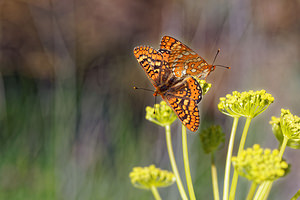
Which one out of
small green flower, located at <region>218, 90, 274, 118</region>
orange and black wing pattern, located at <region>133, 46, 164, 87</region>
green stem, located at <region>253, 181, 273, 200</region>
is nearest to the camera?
green stem, located at <region>253, 181, 273, 200</region>

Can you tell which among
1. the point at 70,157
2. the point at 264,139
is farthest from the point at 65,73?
the point at 264,139

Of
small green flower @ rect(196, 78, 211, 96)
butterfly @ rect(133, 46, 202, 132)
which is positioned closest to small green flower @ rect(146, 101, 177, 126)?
butterfly @ rect(133, 46, 202, 132)

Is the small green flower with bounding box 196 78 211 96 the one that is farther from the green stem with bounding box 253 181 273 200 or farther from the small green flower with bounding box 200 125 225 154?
the green stem with bounding box 253 181 273 200

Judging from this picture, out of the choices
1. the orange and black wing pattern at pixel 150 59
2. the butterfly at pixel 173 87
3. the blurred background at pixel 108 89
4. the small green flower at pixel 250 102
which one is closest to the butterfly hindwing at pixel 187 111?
the butterfly at pixel 173 87

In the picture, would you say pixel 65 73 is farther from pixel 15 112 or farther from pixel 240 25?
pixel 240 25

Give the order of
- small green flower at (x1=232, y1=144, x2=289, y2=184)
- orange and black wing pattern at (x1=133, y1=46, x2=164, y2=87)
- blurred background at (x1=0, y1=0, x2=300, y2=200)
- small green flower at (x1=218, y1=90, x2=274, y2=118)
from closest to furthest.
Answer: small green flower at (x1=232, y1=144, x2=289, y2=184)
small green flower at (x1=218, y1=90, x2=274, y2=118)
orange and black wing pattern at (x1=133, y1=46, x2=164, y2=87)
blurred background at (x1=0, y1=0, x2=300, y2=200)

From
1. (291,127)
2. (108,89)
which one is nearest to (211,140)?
(291,127)
